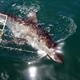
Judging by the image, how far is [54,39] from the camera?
35.3 feet

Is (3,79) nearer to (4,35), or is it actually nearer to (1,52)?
(1,52)

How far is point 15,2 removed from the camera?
12.6 metres

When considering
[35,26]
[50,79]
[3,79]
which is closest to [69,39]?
[35,26]

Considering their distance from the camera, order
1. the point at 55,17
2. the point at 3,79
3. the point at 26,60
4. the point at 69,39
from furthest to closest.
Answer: the point at 55,17 → the point at 69,39 → the point at 26,60 → the point at 3,79

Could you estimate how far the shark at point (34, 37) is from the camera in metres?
9.70

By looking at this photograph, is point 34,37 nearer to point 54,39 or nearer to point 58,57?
point 54,39

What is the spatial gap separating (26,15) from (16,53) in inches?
84.5

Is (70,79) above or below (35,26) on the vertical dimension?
below

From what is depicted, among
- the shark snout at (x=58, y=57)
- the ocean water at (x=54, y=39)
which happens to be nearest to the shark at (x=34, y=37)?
the shark snout at (x=58, y=57)

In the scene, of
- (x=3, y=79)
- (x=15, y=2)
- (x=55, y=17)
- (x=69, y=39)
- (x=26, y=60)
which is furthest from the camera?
(x=15, y=2)

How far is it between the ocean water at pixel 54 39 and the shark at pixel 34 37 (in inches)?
9.5

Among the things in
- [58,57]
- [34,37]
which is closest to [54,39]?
[34,37]

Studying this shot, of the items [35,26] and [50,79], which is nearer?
[50,79]

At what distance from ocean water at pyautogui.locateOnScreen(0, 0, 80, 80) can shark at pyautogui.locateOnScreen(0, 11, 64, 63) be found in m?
0.24
